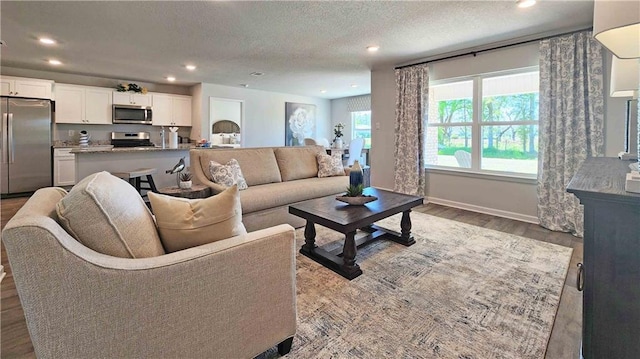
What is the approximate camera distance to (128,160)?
4434 millimetres

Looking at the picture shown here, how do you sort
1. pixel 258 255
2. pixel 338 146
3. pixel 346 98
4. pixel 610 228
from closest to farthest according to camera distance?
pixel 610 228 < pixel 258 255 < pixel 338 146 < pixel 346 98

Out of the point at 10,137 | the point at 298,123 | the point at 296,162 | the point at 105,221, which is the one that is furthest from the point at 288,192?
the point at 298,123

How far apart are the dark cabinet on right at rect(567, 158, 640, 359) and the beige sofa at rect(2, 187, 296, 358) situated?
1.18 m

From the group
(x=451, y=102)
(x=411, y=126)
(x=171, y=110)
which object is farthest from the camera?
(x=171, y=110)

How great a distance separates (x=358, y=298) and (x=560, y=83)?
11.1 feet

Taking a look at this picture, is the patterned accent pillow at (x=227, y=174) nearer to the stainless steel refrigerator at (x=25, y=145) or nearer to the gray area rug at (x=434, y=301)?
the gray area rug at (x=434, y=301)

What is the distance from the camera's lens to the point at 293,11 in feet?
9.76

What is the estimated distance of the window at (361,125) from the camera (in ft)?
28.0

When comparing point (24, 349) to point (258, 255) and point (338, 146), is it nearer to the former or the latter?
point (258, 255)

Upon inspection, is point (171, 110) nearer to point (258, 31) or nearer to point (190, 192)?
point (258, 31)

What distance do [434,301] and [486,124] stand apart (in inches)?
125

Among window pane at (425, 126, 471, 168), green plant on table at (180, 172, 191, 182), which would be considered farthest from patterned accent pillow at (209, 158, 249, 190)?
window pane at (425, 126, 471, 168)

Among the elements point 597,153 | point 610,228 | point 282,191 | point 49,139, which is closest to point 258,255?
point 610,228

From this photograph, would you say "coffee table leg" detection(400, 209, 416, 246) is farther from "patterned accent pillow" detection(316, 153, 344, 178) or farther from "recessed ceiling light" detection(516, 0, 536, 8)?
"recessed ceiling light" detection(516, 0, 536, 8)
